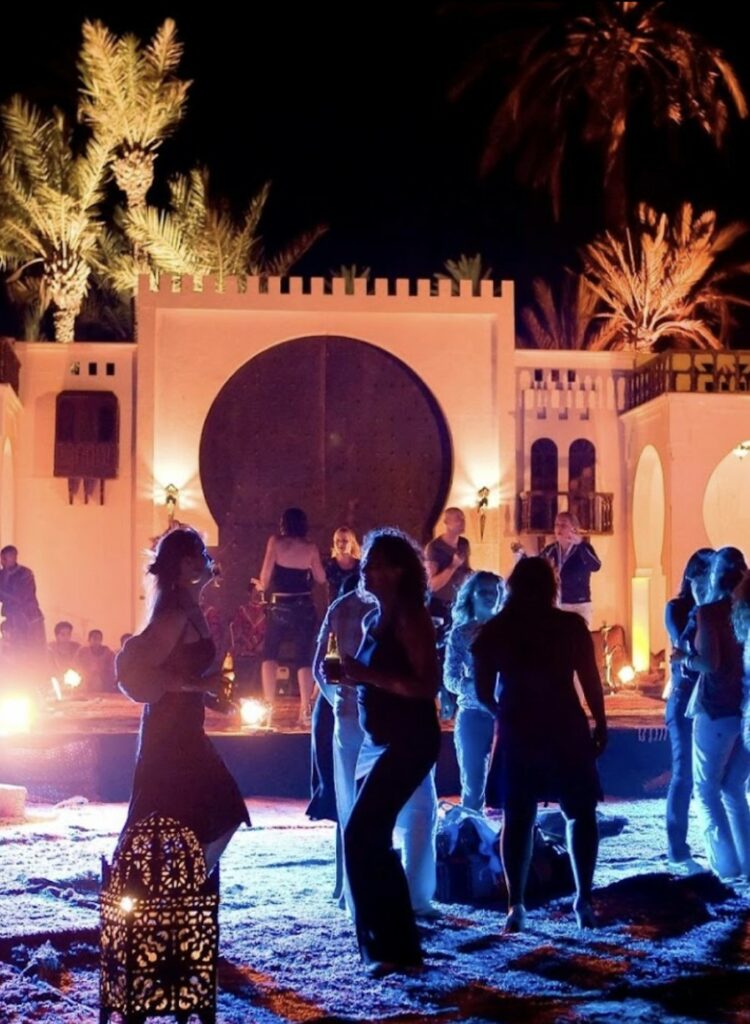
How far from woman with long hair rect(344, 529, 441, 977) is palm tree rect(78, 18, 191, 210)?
20.0 m

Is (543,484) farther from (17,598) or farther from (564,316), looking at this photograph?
(564,316)

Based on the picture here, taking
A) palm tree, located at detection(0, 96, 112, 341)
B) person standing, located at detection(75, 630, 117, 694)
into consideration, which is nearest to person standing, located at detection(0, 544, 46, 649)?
person standing, located at detection(75, 630, 117, 694)

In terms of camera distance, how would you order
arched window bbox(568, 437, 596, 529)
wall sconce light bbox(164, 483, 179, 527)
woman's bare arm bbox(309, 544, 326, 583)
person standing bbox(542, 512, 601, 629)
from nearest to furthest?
woman's bare arm bbox(309, 544, 326, 583) → person standing bbox(542, 512, 601, 629) → wall sconce light bbox(164, 483, 179, 527) → arched window bbox(568, 437, 596, 529)

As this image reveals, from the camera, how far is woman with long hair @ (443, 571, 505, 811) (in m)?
9.45

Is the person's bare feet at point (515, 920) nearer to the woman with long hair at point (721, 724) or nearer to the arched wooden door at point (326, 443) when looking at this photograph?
the woman with long hair at point (721, 724)

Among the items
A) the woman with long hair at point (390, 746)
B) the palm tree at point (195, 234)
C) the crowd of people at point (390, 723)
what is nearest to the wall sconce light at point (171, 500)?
the palm tree at point (195, 234)

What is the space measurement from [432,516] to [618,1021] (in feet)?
49.6

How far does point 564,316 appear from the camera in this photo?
32.8 metres

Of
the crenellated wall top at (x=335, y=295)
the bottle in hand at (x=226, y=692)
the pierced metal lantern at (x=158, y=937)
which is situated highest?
the crenellated wall top at (x=335, y=295)

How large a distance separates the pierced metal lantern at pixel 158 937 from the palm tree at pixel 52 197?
19.7 meters

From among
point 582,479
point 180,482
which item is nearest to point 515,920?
point 180,482

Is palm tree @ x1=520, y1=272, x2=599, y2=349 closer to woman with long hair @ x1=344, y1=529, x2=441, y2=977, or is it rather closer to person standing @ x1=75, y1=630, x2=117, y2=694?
person standing @ x1=75, y1=630, x2=117, y2=694

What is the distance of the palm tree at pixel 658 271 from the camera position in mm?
24047

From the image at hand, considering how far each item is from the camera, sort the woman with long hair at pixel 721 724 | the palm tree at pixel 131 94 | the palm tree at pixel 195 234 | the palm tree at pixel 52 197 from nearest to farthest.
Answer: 1. the woman with long hair at pixel 721 724
2. the palm tree at pixel 52 197
3. the palm tree at pixel 131 94
4. the palm tree at pixel 195 234
